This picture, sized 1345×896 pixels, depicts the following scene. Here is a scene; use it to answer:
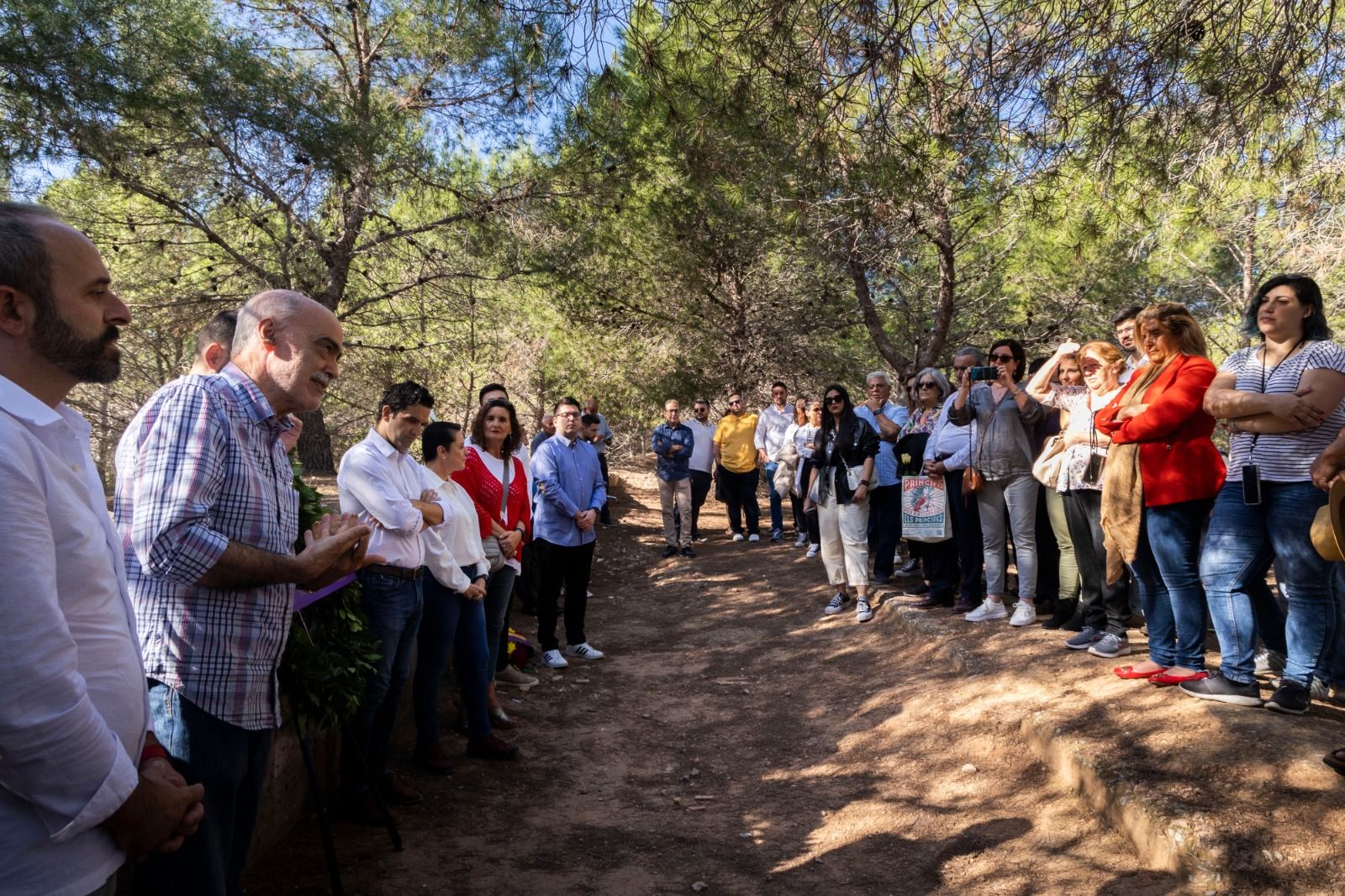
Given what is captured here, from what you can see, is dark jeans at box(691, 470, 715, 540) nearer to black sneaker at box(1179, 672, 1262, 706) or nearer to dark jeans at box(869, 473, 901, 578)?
dark jeans at box(869, 473, 901, 578)

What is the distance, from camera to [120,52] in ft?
25.2

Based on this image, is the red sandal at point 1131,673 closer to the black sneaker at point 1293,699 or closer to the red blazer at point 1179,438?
the black sneaker at point 1293,699

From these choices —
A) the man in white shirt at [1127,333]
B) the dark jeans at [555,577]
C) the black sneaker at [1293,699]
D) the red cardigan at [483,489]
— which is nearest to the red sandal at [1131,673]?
the black sneaker at [1293,699]

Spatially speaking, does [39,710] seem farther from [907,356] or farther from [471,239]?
[907,356]

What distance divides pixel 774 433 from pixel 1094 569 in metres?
6.50

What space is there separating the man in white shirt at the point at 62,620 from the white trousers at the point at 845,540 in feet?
21.4

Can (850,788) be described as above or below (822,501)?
below

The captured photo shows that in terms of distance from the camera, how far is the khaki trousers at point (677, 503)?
38.9ft

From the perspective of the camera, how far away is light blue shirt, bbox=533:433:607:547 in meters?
6.97

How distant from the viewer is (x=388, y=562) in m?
4.15

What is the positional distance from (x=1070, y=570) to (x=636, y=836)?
11.9ft

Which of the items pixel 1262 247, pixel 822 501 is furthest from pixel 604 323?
pixel 1262 247

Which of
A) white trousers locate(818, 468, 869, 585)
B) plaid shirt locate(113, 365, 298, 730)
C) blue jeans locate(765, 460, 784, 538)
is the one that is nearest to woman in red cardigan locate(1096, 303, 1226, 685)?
white trousers locate(818, 468, 869, 585)

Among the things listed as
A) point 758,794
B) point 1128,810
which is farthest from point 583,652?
point 1128,810
